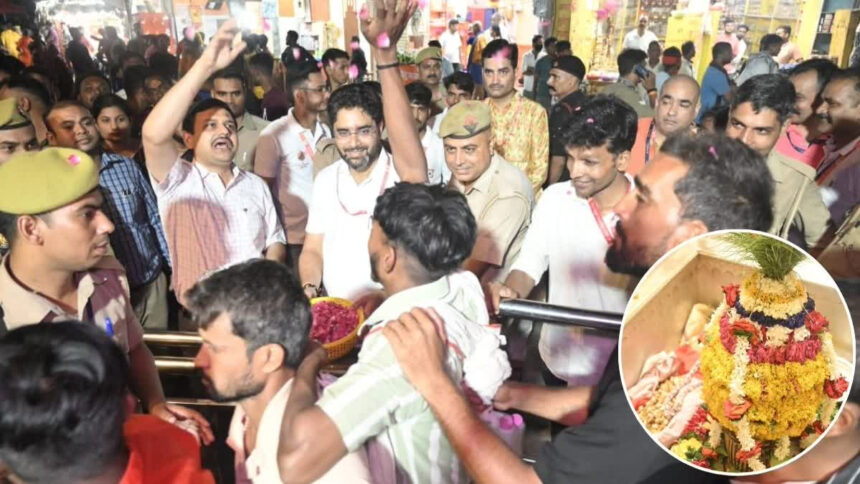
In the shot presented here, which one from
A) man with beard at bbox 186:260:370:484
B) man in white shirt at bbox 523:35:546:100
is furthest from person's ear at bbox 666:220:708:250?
man in white shirt at bbox 523:35:546:100

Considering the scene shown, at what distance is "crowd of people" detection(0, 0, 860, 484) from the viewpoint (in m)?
1.22

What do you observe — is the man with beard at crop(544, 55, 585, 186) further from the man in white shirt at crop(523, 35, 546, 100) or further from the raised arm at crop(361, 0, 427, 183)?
the man in white shirt at crop(523, 35, 546, 100)

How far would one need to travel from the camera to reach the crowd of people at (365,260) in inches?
48.1

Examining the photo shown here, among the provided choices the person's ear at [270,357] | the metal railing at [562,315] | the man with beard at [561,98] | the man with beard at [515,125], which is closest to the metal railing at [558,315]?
the metal railing at [562,315]

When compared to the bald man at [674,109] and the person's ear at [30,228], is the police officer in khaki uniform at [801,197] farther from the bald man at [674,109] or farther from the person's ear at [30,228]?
the person's ear at [30,228]

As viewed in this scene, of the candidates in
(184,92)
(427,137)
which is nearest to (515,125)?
(427,137)

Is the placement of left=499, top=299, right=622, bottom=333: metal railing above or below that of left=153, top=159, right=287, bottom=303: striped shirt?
above

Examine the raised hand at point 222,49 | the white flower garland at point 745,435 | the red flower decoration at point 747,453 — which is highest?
the raised hand at point 222,49

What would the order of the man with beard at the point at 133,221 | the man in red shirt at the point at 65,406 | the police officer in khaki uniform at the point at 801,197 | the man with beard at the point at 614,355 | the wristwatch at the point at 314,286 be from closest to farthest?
the man in red shirt at the point at 65,406 → the man with beard at the point at 614,355 → the police officer in khaki uniform at the point at 801,197 → the wristwatch at the point at 314,286 → the man with beard at the point at 133,221

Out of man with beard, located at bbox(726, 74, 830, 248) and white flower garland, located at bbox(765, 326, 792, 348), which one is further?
man with beard, located at bbox(726, 74, 830, 248)

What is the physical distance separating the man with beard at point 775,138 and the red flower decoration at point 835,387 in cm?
191

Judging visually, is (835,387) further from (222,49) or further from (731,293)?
(222,49)

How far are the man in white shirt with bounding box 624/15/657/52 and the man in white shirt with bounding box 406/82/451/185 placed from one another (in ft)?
16.4

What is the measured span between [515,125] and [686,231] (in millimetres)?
3353
